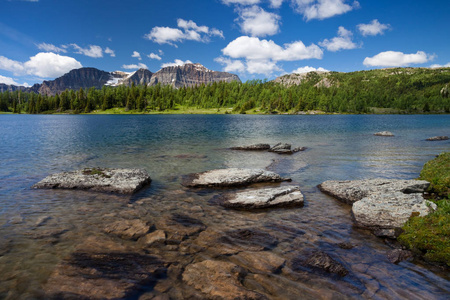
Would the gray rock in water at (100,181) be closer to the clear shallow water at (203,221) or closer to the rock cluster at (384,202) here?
the clear shallow water at (203,221)

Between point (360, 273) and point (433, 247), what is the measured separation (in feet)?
11.0

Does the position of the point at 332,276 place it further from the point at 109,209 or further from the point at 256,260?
the point at 109,209

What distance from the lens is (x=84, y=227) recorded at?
10523mm

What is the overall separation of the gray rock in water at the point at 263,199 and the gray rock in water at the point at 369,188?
283 centimetres

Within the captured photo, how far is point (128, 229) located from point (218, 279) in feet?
17.2

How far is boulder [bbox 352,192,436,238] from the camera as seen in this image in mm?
10320

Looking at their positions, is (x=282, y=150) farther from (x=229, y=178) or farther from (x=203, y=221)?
(x=203, y=221)

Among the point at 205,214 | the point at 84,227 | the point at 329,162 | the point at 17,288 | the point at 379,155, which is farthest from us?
the point at 379,155

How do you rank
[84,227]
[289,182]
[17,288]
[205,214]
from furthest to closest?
[289,182] < [205,214] < [84,227] < [17,288]

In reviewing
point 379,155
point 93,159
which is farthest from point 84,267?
point 379,155

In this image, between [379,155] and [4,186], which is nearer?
[4,186]

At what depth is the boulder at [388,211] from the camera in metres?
10.3

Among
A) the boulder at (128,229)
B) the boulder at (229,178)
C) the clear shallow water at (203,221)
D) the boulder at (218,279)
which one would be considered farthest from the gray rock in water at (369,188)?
the boulder at (128,229)

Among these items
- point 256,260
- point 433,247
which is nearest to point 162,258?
point 256,260
